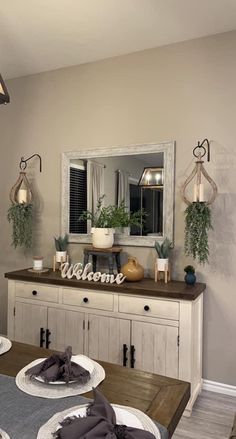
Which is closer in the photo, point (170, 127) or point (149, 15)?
point (149, 15)

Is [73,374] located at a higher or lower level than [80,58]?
lower

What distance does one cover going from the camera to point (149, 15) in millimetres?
2434

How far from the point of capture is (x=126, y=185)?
2916 mm

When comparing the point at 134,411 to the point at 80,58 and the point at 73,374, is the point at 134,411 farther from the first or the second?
the point at 80,58

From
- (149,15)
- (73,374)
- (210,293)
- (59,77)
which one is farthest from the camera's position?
(59,77)

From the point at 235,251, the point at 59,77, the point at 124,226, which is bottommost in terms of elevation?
the point at 235,251

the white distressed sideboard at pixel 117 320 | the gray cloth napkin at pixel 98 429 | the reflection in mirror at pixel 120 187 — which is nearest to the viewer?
the gray cloth napkin at pixel 98 429

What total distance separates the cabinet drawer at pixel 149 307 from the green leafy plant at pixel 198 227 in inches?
18.9

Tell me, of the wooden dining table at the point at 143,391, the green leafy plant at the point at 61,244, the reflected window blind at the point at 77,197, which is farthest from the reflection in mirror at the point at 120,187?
the wooden dining table at the point at 143,391

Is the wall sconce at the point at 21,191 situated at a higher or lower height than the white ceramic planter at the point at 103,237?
higher

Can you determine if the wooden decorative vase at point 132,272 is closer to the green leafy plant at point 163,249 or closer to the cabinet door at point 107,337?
the green leafy plant at point 163,249

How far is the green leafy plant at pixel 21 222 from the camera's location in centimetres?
327

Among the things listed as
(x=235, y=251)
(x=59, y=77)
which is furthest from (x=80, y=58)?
(x=235, y=251)

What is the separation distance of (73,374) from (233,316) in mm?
1773
